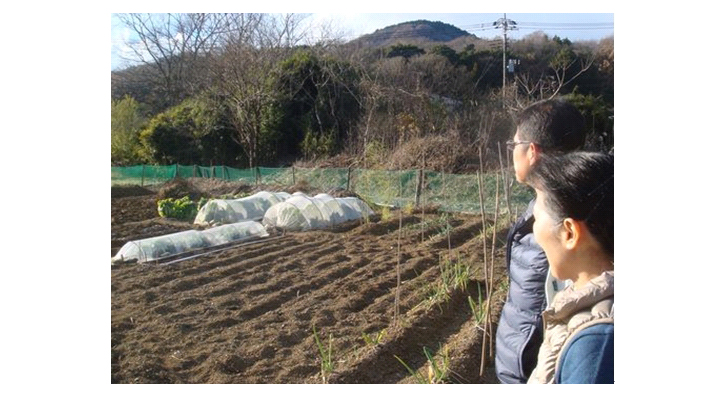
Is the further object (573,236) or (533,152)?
(533,152)

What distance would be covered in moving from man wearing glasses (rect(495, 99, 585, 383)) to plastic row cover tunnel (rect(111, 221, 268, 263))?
87.8 inches

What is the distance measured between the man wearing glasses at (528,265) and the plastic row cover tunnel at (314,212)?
2081mm

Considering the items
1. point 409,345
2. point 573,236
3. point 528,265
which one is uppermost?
point 573,236

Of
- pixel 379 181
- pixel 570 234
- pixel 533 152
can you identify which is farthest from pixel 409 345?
pixel 570 234

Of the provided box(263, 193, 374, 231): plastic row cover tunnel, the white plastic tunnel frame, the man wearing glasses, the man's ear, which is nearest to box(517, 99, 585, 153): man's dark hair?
the man wearing glasses

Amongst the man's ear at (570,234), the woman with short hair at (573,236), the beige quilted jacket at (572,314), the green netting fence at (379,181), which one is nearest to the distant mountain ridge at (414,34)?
the green netting fence at (379,181)

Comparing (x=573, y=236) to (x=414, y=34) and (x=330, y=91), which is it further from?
→ (x=330, y=91)

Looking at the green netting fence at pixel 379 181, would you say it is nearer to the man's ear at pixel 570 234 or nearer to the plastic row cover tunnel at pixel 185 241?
the plastic row cover tunnel at pixel 185 241

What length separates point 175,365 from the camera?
3.36 m

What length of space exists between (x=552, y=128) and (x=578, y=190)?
0.60 meters

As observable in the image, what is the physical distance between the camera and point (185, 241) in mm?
4336
